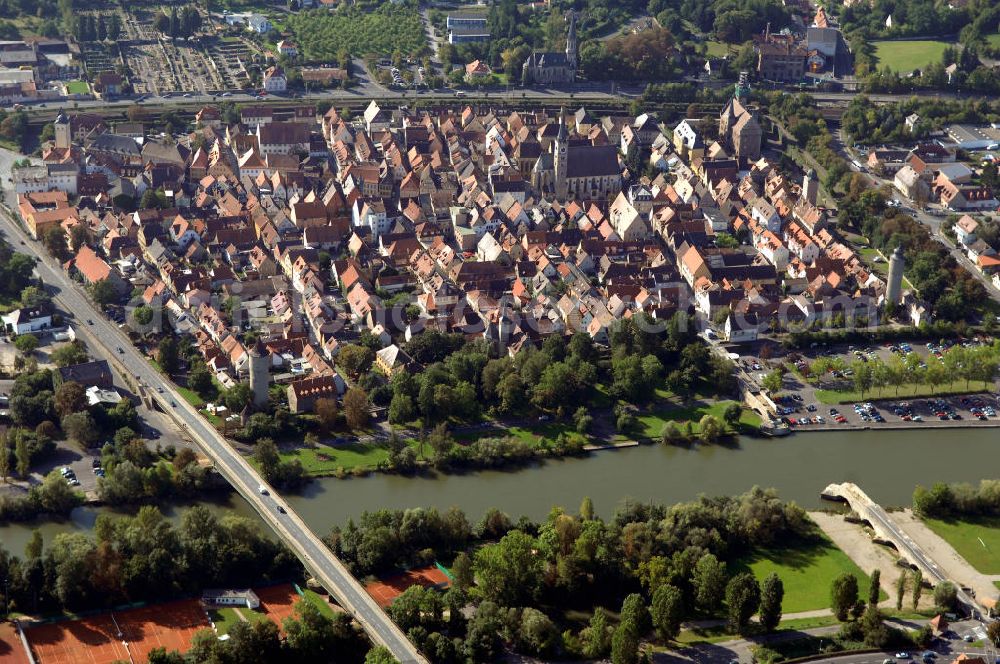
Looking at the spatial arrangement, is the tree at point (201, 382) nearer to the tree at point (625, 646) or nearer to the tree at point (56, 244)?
the tree at point (56, 244)

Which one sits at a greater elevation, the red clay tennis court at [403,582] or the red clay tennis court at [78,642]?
the red clay tennis court at [403,582]

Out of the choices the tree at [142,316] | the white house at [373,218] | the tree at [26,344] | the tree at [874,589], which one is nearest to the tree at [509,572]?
the tree at [874,589]

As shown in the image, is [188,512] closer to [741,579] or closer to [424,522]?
[424,522]

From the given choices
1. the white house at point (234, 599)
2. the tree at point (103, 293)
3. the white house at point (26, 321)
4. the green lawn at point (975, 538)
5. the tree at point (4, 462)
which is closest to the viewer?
the white house at point (234, 599)

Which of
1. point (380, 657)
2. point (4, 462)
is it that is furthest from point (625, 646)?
point (4, 462)

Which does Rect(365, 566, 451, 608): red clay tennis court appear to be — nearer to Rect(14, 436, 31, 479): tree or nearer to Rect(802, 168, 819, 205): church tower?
Rect(14, 436, 31, 479): tree

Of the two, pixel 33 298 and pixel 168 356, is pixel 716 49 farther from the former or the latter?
pixel 168 356

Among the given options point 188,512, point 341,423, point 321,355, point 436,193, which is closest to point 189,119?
point 436,193

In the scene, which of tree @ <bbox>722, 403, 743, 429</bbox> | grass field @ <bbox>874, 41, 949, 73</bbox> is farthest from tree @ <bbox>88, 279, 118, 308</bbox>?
grass field @ <bbox>874, 41, 949, 73</bbox>
